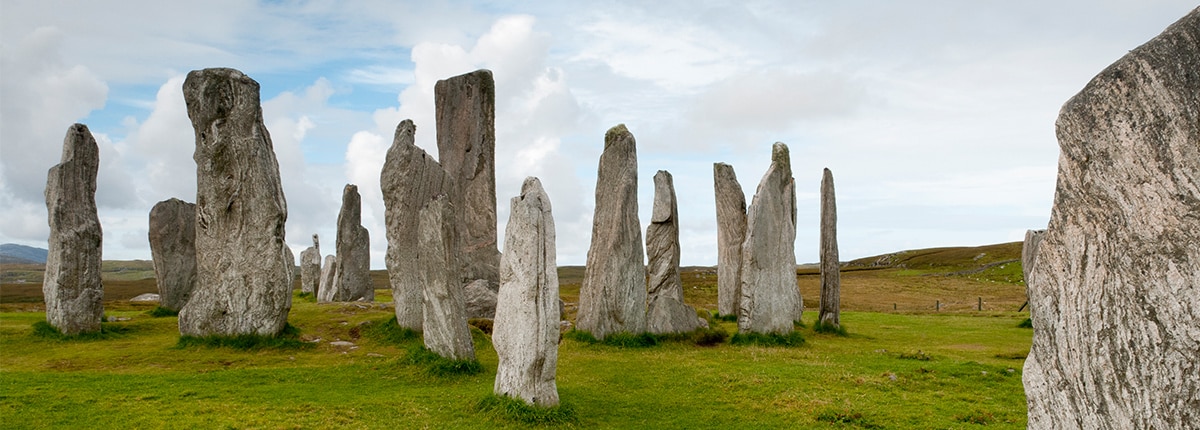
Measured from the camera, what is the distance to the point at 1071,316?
6445 millimetres

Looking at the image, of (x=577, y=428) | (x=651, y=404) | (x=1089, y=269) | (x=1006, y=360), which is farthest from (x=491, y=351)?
(x=1089, y=269)

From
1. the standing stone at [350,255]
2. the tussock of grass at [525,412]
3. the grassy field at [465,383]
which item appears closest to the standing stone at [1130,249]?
the grassy field at [465,383]

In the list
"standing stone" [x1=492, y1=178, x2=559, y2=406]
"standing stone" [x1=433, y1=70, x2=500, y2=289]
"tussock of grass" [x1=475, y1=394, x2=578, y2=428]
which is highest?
"standing stone" [x1=433, y1=70, x2=500, y2=289]

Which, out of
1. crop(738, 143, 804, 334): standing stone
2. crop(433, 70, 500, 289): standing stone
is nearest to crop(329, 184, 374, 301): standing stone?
crop(433, 70, 500, 289): standing stone

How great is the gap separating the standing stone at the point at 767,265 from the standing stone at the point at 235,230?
37.4ft

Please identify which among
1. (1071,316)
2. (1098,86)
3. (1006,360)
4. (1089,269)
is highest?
(1098,86)

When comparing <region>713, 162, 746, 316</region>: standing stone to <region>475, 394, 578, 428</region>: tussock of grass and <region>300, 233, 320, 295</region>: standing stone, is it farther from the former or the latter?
<region>300, 233, 320, 295</region>: standing stone

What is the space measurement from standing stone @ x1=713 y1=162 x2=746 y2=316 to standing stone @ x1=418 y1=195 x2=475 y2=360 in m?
12.1

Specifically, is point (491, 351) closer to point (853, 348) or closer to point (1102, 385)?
point (853, 348)

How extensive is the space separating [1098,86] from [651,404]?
28.8ft

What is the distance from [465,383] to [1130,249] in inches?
430

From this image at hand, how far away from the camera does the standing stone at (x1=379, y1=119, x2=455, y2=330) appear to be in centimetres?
1739

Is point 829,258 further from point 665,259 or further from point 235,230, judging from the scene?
point 235,230

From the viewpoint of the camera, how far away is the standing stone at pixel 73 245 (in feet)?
63.2
